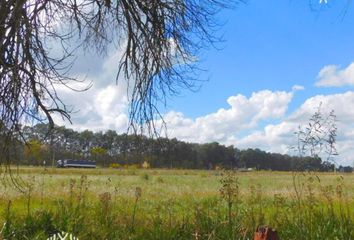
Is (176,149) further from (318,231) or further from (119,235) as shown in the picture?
(318,231)

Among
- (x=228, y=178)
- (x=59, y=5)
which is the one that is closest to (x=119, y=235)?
(x=228, y=178)

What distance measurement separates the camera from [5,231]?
206 inches

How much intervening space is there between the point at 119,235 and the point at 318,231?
197 centimetres

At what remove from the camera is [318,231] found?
5.29 metres

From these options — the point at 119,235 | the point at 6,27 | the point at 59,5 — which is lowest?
the point at 119,235

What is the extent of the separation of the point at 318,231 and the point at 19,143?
3975mm

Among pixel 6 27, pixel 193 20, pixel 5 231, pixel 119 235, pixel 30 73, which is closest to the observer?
pixel 5 231

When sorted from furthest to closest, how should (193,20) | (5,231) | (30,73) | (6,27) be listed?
(193,20) → (30,73) → (6,27) → (5,231)

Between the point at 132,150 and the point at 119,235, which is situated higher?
the point at 132,150

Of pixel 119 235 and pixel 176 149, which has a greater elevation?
pixel 176 149

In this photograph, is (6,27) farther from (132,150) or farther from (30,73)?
(132,150)

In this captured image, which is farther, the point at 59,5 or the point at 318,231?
the point at 59,5

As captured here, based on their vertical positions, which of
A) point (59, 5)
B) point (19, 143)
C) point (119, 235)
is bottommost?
point (119, 235)

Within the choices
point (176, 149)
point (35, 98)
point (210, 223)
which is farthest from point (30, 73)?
point (210, 223)
